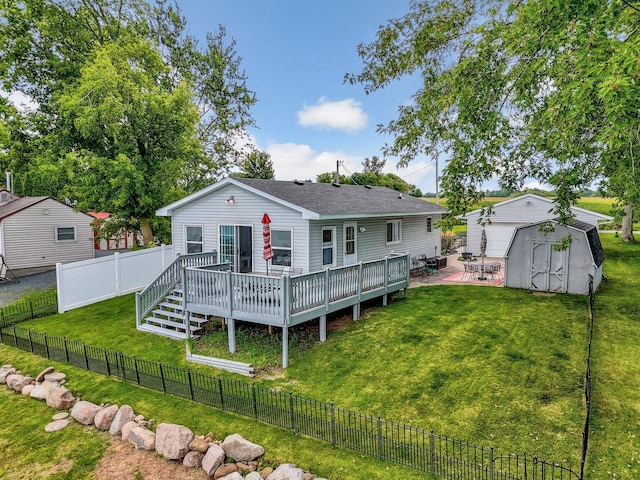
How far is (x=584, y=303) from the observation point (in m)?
12.9

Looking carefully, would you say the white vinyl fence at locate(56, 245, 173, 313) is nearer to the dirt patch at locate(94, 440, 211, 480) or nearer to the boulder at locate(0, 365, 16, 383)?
the boulder at locate(0, 365, 16, 383)

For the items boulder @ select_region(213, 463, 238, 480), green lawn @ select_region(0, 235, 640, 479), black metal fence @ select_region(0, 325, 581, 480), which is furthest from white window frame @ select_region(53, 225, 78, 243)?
boulder @ select_region(213, 463, 238, 480)

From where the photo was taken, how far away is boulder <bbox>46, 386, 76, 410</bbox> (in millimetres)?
7891

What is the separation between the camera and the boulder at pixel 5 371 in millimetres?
9078

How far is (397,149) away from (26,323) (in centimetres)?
1335

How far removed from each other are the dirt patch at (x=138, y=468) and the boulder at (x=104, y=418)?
75 centimetres

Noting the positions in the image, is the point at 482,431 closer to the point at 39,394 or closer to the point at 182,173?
the point at 39,394

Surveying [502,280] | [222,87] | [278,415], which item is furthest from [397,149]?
[222,87]

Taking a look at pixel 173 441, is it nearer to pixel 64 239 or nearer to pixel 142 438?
pixel 142 438

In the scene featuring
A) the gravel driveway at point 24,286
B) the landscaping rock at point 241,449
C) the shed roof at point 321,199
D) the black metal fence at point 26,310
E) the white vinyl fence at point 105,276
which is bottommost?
the landscaping rock at point 241,449

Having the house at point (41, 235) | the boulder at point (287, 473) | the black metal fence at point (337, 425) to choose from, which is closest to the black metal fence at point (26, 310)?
the black metal fence at point (337, 425)

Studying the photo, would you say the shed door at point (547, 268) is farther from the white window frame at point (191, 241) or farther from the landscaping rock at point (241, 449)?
the landscaping rock at point (241, 449)

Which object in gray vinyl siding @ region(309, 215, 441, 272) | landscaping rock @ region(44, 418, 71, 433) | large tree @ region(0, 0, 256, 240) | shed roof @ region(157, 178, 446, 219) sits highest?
large tree @ region(0, 0, 256, 240)

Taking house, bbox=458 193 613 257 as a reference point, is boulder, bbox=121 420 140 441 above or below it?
below
